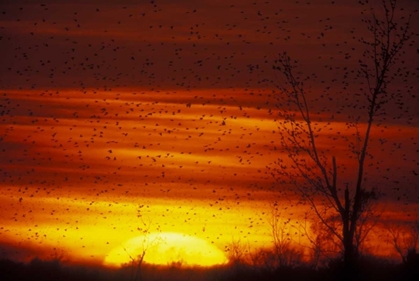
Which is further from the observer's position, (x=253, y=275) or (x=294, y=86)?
(x=253, y=275)

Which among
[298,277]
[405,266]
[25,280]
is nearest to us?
[405,266]

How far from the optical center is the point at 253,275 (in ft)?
172

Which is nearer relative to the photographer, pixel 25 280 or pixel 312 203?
pixel 312 203

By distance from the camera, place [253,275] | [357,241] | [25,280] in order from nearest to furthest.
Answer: [357,241] → [253,275] → [25,280]

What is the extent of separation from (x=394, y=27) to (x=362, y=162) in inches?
156

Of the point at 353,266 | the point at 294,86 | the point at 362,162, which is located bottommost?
the point at 353,266

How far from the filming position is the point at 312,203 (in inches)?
1234

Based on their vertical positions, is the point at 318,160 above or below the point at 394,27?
→ below

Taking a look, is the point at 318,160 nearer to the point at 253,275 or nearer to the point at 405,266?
the point at 405,266

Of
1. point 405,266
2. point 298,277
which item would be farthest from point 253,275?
point 405,266

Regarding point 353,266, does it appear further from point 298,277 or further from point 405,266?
point 298,277

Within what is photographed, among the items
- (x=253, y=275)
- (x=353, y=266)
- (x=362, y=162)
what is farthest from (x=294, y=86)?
(x=253, y=275)

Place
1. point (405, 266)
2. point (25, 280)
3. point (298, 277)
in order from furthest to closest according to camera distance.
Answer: point (25, 280) < point (298, 277) < point (405, 266)

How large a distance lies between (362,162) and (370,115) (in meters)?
1.39
